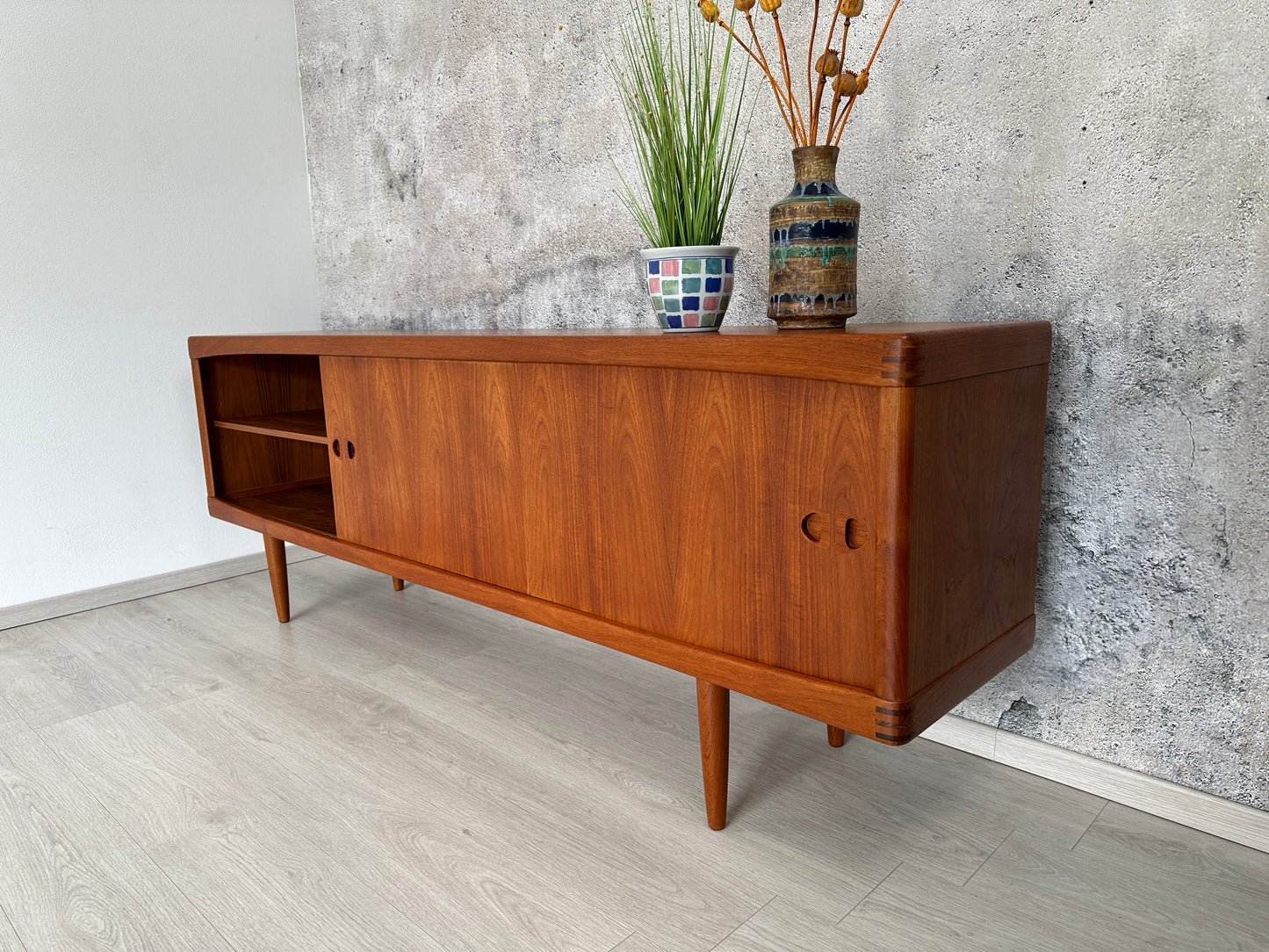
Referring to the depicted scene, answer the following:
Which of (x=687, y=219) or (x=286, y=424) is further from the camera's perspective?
(x=286, y=424)

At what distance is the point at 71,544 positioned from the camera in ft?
7.06

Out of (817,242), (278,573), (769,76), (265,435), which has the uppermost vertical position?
(769,76)

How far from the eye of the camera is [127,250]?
219cm

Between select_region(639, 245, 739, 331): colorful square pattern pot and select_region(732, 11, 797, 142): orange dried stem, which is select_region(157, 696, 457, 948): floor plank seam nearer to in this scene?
select_region(639, 245, 739, 331): colorful square pattern pot

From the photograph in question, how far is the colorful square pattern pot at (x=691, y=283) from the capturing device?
1.17 metres

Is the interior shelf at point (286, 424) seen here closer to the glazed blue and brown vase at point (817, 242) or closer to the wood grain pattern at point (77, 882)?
the wood grain pattern at point (77, 882)

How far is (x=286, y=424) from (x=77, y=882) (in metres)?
1.06

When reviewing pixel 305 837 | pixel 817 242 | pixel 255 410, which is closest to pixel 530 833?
pixel 305 837

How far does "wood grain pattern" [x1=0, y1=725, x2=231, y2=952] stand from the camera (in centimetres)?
100

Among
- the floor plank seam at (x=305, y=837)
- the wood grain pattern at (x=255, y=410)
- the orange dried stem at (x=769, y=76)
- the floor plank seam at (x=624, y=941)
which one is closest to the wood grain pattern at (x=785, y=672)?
the floor plank seam at (x=624, y=941)

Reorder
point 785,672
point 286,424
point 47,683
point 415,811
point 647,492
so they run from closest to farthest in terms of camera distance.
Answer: point 785,672 < point 647,492 < point 415,811 < point 47,683 < point 286,424

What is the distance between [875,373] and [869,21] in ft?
2.44

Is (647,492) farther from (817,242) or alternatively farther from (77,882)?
(77,882)

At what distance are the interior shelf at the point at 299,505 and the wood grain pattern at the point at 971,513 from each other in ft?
3.97
